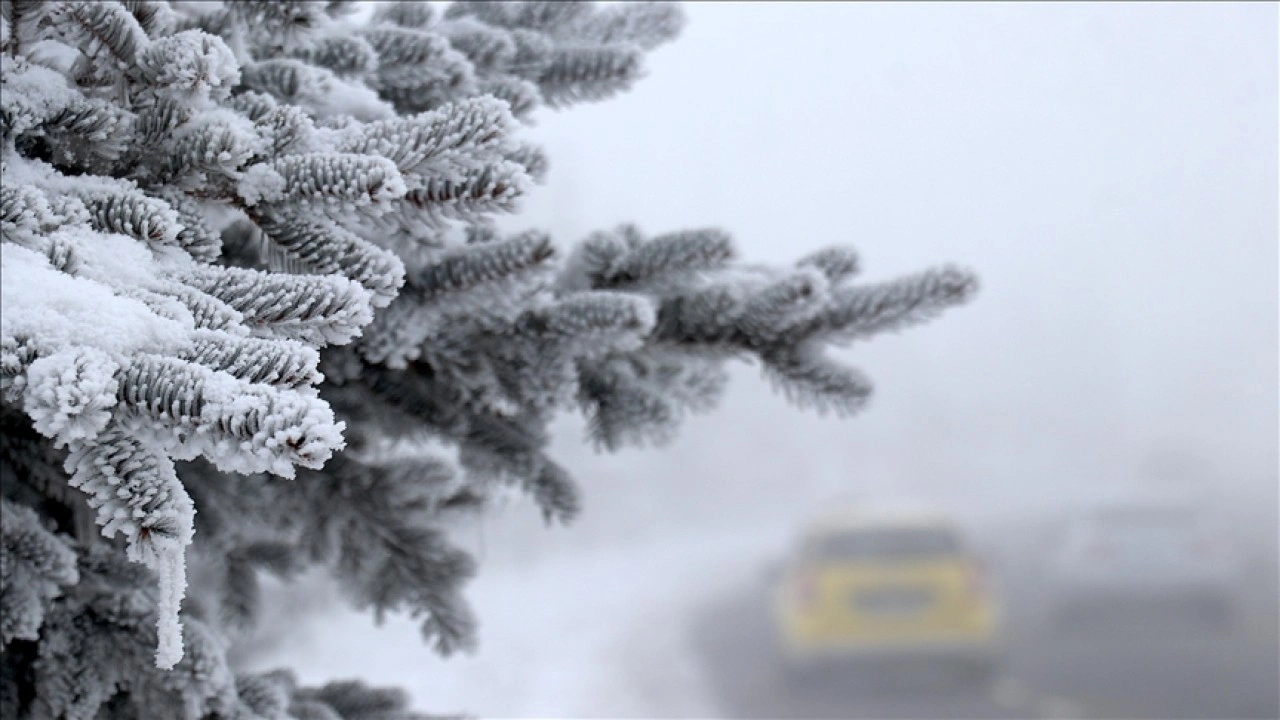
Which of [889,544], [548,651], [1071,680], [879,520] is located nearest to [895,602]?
[889,544]

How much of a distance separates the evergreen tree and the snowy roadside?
1.26ft

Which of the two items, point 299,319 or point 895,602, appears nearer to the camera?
point 299,319

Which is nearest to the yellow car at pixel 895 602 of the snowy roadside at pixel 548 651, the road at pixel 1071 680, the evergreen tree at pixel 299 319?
the road at pixel 1071 680

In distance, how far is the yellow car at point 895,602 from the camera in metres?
10.8

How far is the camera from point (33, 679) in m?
1.81

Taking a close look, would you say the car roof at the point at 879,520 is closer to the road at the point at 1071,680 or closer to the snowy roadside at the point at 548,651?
the road at the point at 1071,680

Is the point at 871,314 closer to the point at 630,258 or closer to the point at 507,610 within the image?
the point at 630,258

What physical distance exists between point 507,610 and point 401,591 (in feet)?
49.0

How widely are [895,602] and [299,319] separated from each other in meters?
10.3

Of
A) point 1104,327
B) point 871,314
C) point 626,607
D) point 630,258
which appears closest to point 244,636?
point 630,258

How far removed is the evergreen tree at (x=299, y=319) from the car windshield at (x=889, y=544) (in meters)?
9.04

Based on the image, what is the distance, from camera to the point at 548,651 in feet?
35.6

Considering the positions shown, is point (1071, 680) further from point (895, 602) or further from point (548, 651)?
point (548, 651)

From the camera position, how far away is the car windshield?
10961 mm
